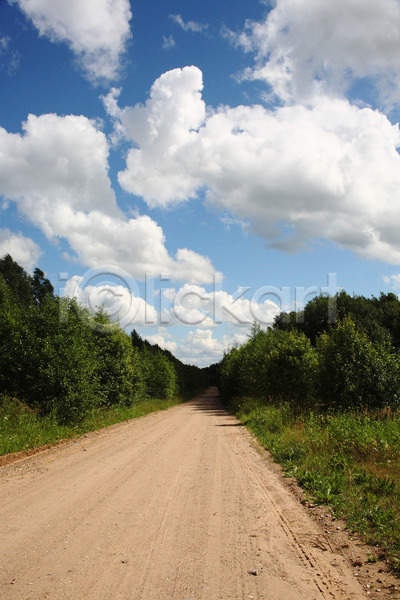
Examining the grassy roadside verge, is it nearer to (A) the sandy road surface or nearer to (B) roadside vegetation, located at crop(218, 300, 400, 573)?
(B) roadside vegetation, located at crop(218, 300, 400, 573)

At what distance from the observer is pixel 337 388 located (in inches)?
605

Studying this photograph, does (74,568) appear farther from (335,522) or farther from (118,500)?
(335,522)

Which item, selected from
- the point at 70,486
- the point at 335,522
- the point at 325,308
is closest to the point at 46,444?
the point at 70,486

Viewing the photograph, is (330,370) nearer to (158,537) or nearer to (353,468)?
(353,468)

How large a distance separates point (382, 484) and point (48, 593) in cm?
559

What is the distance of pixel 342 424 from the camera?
11414 mm

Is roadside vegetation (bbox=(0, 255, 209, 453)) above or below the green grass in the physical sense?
above

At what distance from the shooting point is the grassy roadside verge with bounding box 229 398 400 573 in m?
5.48

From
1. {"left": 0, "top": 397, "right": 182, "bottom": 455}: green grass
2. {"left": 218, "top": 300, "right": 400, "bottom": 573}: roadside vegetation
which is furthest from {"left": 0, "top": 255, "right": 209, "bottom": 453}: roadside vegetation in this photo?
{"left": 218, "top": 300, "right": 400, "bottom": 573}: roadside vegetation

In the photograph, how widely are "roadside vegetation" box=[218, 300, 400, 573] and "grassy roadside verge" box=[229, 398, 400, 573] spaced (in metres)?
0.02

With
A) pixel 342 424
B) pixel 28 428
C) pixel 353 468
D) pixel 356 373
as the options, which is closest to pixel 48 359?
pixel 28 428

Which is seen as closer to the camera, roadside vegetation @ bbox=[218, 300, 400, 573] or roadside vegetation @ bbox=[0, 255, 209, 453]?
roadside vegetation @ bbox=[218, 300, 400, 573]

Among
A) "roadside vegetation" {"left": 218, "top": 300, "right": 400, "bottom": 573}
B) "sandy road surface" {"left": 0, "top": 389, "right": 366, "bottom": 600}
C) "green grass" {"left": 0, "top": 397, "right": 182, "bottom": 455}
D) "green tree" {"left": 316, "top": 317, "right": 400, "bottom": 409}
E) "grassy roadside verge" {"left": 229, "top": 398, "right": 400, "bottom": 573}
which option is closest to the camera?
"sandy road surface" {"left": 0, "top": 389, "right": 366, "bottom": 600}

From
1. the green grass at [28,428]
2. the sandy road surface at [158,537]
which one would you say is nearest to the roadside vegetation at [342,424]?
the sandy road surface at [158,537]
